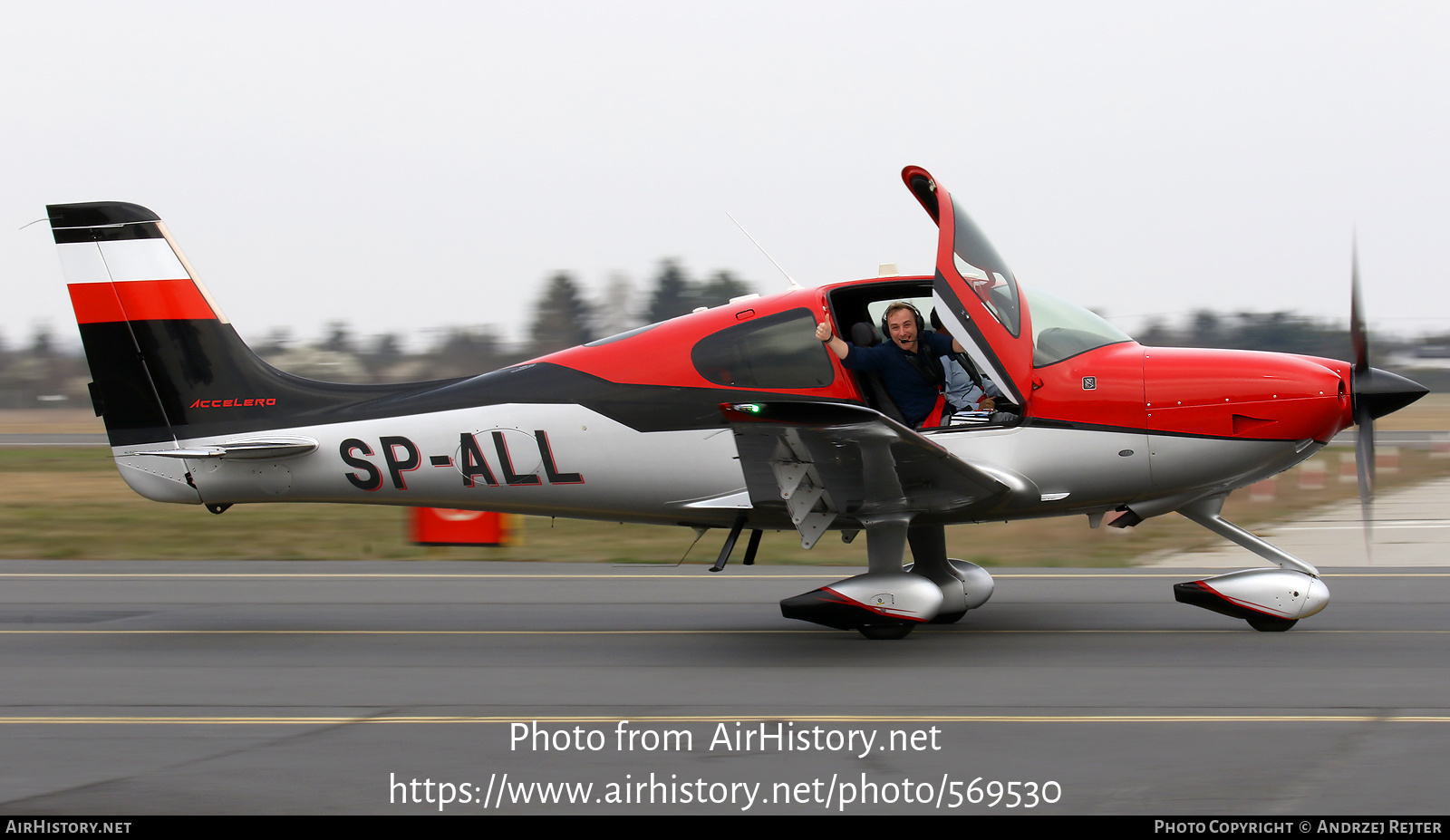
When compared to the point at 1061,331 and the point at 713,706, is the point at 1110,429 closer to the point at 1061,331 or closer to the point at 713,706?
the point at 1061,331

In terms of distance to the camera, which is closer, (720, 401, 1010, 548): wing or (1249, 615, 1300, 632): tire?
(720, 401, 1010, 548): wing

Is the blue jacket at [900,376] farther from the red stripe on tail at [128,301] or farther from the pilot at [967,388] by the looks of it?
the red stripe on tail at [128,301]

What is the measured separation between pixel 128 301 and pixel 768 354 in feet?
14.7

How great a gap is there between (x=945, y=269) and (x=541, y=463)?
2768 mm

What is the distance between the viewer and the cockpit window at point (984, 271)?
7395 mm

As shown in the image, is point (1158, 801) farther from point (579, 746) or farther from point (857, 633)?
point (857, 633)

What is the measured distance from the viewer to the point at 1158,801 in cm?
444

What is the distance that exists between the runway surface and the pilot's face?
6.01 ft

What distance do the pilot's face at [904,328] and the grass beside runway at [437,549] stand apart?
484cm

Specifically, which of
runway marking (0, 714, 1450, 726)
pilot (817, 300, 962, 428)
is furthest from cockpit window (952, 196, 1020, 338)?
runway marking (0, 714, 1450, 726)

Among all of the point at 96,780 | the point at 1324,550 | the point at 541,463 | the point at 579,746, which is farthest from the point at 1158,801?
the point at 1324,550

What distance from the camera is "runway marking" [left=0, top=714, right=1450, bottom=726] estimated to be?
5.64m

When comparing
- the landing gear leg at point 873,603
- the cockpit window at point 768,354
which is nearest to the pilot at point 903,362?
the cockpit window at point 768,354

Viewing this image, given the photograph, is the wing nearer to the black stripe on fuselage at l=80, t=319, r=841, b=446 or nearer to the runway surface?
the runway surface
